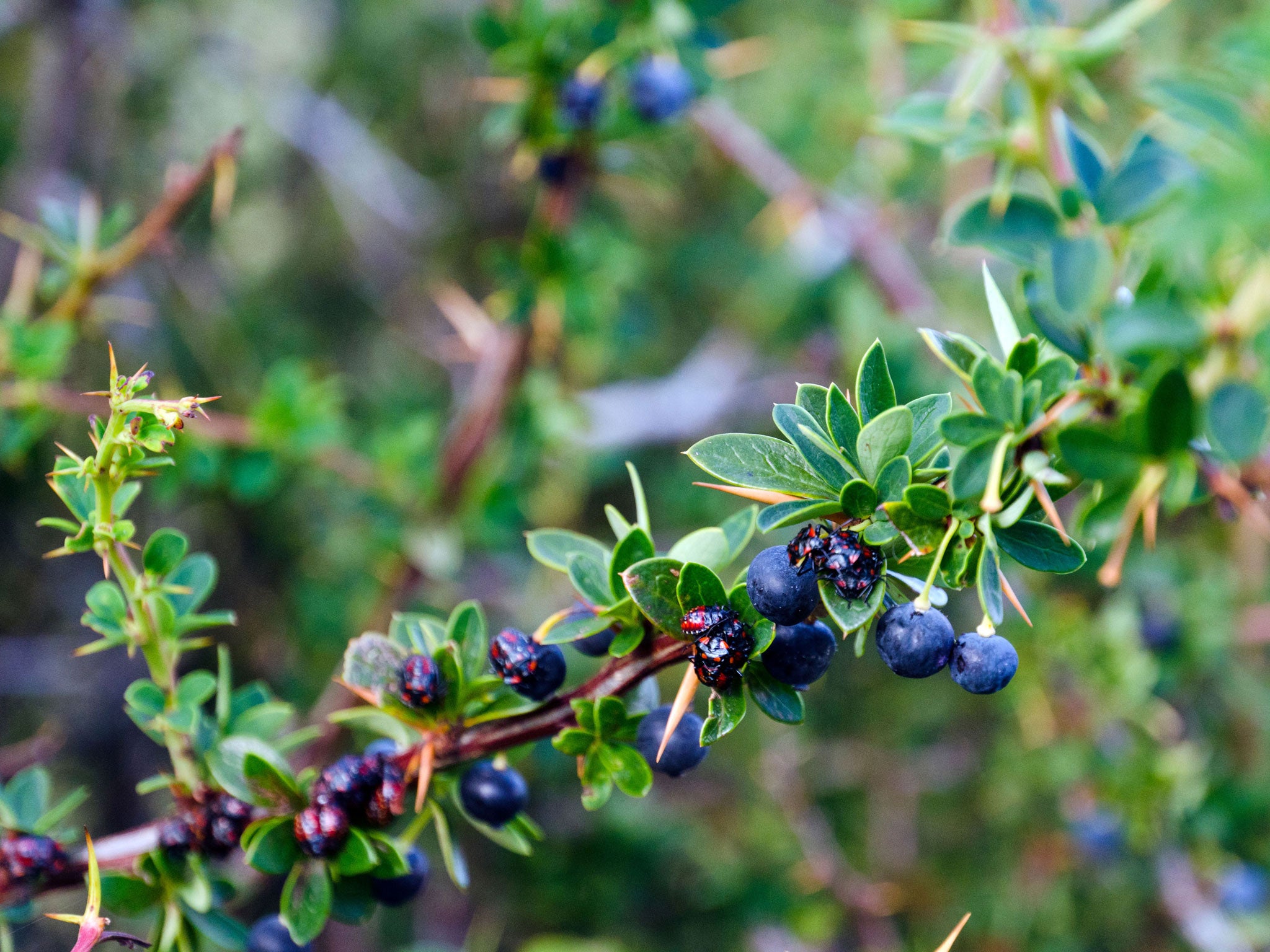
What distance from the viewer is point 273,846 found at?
87 cm

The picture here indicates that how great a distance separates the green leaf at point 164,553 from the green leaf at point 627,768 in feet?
1.68

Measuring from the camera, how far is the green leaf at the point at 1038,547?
0.71 meters

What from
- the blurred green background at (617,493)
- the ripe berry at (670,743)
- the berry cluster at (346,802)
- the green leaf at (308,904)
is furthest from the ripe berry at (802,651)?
the blurred green background at (617,493)

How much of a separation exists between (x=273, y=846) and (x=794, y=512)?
0.62 metres

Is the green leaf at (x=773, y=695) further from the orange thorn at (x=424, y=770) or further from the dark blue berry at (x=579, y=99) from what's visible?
the dark blue berry at (x=579, y=99)

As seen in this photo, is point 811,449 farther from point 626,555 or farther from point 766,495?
point 626,555

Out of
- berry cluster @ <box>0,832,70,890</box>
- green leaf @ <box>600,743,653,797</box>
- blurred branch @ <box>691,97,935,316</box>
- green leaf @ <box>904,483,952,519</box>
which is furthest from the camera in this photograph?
blurred branch @ <box>691,97,935,316</box>

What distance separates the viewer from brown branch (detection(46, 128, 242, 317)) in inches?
55.8

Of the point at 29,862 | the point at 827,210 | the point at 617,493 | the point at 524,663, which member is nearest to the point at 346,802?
the point at 524,663

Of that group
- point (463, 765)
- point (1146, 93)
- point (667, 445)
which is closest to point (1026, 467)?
point (1146, 93)

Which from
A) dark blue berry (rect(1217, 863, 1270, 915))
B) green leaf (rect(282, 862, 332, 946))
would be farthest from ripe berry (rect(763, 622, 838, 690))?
dark blue berry (rect(1217, 863, 1270, 915))

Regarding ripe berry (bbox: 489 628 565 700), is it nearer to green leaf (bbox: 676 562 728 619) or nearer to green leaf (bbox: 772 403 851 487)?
green leaf (bbox: 676 562 728 619)

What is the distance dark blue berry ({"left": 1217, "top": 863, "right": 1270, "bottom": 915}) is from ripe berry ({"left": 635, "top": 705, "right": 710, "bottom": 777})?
214 cm

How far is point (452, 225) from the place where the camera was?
395cm
